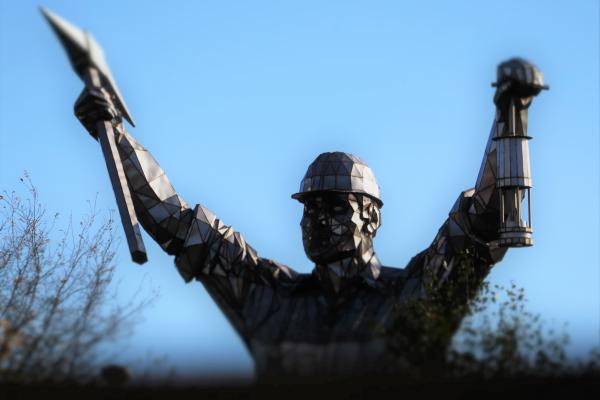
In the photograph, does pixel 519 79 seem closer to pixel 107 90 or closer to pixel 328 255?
pixel 328 255

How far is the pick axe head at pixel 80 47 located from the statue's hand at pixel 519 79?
5.90m

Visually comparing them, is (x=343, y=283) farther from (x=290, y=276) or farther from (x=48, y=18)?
(x=48, y=18)

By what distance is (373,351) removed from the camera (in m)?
19.5

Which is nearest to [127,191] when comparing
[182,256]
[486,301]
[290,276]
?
[182,256]

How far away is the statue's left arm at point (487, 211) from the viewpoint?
1884 cm

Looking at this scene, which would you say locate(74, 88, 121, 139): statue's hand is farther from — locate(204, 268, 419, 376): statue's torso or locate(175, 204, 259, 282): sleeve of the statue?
locate(204, 268, 419, 376): statue's torso

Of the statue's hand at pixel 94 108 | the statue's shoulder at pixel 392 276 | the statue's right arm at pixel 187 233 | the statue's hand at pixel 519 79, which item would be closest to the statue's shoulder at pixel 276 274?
the statue's right arm at pixel 187 233

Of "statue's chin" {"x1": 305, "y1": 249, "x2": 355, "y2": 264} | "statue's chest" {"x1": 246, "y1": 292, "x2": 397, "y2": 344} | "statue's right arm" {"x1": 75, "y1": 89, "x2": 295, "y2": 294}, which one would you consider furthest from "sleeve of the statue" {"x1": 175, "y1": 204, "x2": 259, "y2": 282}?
"statue's chin" {"x1": 305, "y1": 249, "x2": 355, "y2": 264}

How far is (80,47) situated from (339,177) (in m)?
5.12

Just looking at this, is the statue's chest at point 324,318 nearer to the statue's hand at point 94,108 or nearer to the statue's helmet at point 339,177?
the statue's helmet at point 339,177

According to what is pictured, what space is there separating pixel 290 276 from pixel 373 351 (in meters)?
2.55

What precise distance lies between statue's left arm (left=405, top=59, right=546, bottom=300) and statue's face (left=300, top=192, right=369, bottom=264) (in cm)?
108

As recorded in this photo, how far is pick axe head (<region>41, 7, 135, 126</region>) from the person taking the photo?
17656mm

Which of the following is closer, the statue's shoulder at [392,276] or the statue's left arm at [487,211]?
the statue's left arm at [487,211]
